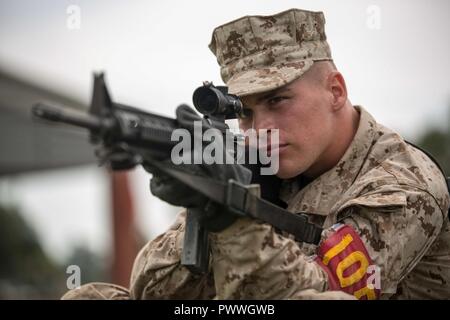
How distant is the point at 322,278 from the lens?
132 inches

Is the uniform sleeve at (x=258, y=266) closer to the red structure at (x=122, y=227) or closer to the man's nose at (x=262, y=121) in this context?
the man's nose at (x=262, y=121)

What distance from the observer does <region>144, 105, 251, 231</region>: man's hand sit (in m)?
3.02

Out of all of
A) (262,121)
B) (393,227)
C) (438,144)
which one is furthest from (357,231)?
(438,144)

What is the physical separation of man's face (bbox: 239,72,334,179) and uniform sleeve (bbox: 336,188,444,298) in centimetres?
41

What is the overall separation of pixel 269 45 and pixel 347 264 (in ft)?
4.04

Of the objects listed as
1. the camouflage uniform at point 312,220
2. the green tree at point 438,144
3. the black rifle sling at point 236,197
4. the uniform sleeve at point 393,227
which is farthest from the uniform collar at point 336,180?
the green tree at point 438,144

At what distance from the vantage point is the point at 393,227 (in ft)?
11.8

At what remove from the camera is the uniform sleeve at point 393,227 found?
11.6ft

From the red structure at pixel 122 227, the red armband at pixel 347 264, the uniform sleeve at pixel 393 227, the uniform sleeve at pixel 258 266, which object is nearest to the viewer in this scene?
the uniform sleeve at pixel 258 266

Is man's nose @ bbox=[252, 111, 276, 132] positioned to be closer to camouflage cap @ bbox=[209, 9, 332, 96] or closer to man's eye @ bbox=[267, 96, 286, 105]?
man's eye @ bbox=[267, 96, 286, 105]

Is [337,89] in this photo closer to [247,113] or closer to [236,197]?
[247,113]

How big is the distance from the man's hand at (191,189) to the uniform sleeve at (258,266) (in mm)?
67

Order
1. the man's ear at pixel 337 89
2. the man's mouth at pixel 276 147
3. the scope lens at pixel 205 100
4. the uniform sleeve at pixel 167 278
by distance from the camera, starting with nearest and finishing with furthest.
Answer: the scope lens at pixel 205 100
the uniform sleeve at pixel 167 278
the man's mouth at pixel 276 147
the man's ear at pixel 337 89
